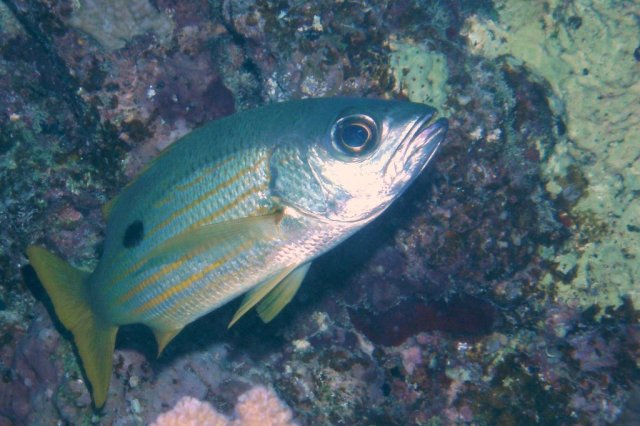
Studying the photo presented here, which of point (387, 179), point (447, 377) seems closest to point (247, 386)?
point (447, 377)

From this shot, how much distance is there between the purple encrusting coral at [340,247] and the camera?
447 cm

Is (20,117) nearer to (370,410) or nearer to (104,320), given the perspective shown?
(104,320)

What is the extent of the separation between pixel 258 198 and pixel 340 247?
7.72 ft

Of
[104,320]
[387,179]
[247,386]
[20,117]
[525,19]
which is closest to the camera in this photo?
[387,179]

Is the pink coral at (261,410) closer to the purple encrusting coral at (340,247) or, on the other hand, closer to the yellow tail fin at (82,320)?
the purple encrusting coral at (340,247)

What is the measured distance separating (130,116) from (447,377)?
4.56 meters

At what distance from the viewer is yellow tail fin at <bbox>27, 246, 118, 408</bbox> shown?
365cm

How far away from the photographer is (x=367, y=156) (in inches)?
107

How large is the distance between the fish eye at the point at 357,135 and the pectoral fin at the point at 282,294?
3.26ft

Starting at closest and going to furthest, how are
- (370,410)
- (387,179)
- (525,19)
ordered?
1. (387,179)
2. (370,410)
3. (525,19)

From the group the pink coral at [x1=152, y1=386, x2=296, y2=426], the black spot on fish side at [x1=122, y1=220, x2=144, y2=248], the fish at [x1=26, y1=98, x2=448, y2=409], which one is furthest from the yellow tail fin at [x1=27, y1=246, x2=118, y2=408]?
the black spot on fish side at [x1=122, y1=220, x2=144, y2=248]

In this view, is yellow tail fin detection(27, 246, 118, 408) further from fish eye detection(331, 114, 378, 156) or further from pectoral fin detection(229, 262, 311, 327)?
fish eye detection(331, 114, 378, 156)

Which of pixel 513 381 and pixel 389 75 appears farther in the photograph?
pixel 513 381

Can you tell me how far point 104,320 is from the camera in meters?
3.60
